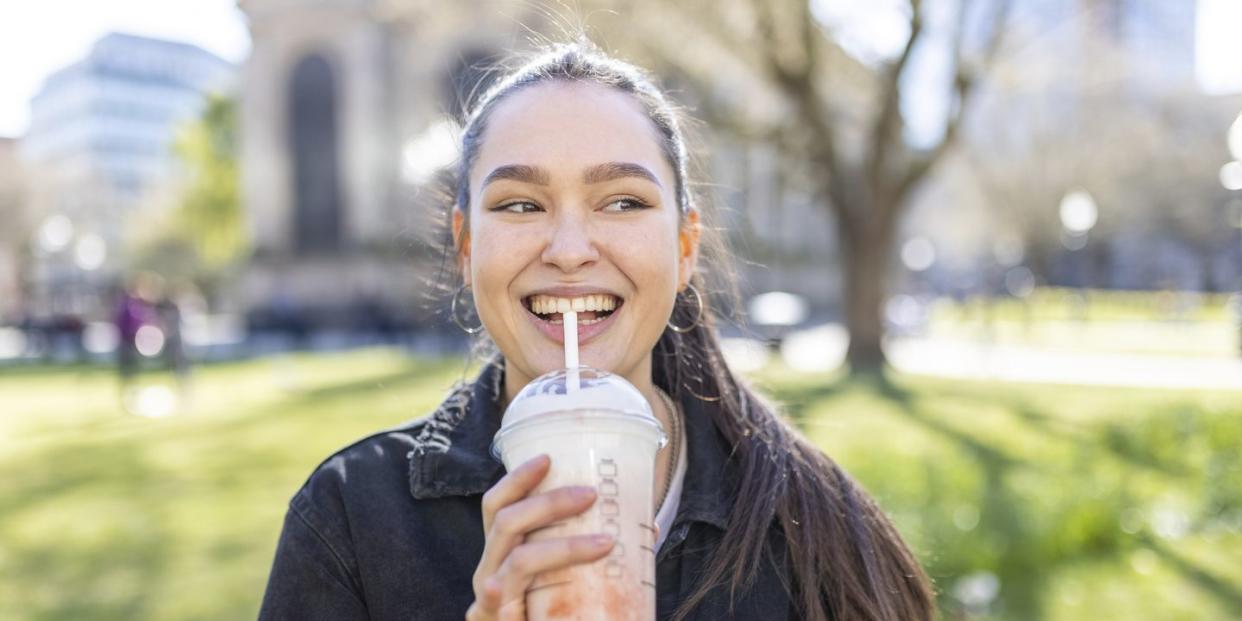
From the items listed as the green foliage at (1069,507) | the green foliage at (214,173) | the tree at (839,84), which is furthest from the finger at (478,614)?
the green foliage at (214,173)

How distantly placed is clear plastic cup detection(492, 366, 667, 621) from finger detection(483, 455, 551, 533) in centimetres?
3

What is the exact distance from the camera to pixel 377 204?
30516 mm

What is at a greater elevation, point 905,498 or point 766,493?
point 766,493

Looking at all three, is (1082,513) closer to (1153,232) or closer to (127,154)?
(1153,232)

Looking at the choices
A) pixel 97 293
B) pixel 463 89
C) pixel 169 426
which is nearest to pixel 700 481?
pixel 463 89

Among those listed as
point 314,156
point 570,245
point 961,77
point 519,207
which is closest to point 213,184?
point 314,156

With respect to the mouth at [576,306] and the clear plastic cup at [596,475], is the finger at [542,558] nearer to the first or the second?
the clear plastic cup at [596,475]

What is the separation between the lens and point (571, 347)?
155 centimetres

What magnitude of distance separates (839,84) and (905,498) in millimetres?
13876

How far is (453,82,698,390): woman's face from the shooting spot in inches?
66.5

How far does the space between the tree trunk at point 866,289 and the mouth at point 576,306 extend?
15.4m

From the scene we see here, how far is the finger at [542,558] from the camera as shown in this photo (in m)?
1.26

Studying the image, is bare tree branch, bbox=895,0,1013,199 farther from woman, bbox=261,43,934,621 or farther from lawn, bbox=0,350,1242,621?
woman, bbox=261,43,934,621

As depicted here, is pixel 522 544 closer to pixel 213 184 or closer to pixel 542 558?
pixel 542 558
